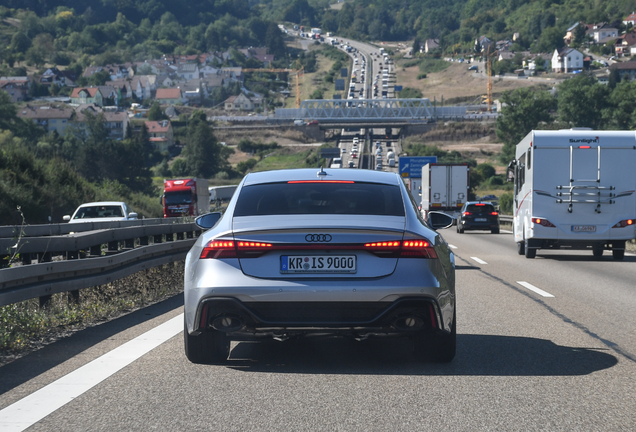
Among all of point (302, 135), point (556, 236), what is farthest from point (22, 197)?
point (302, 135)

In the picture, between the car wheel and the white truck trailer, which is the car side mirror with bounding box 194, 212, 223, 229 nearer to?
the car wheel

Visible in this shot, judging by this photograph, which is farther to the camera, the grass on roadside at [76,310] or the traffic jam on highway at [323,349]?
the grass on roadside at [76,310]

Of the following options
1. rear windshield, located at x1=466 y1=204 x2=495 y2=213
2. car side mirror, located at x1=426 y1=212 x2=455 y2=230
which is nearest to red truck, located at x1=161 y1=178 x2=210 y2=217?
rear windshield, located at x1=466 y1=204 x2=495 y2=213

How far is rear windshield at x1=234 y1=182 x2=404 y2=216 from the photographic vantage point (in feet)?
21.5

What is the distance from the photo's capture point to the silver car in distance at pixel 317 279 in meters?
6.03

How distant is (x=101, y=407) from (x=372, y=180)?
2.89 m

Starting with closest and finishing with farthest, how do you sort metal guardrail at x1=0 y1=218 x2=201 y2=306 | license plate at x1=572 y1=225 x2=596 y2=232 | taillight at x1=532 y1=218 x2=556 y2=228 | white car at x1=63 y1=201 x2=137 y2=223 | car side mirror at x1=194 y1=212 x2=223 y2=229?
1. car side mirror at x1=194 y1=212 x2=223 y2=229
2. metal guardrail at x1=0 y1=218 x2=201 y2=306
3. license plate at x1=572 y1=225 x2=596 y2=232
4. taillight at x1=532 y1=218 x2=556 y2=228
5. white car at x1=63 y1=201 x2=137 y2=223

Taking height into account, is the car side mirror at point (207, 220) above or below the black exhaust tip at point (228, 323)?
above

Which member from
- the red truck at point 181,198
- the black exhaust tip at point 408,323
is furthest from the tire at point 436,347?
the red truck at point 181,198

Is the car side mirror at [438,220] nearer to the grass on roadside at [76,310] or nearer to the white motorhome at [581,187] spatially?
the grass on roadside at [76,310]

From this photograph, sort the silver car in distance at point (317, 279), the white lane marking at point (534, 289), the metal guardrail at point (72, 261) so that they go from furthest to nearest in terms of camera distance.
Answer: the white lane marking at point (534, 289) → the metal guardrail at point (72, 261) → the silver car in distance at point (317, 279)

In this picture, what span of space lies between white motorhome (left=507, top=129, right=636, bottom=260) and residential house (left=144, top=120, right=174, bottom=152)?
516ft

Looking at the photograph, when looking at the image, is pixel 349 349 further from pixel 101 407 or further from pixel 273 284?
pixel 101 407

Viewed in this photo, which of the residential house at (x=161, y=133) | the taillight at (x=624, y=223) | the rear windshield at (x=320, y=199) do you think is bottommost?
the taillight at (x=624, y=223)
